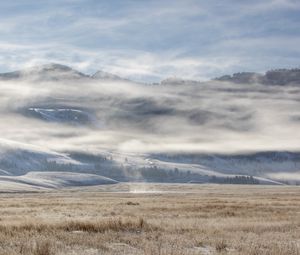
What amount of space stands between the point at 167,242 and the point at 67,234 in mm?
4842

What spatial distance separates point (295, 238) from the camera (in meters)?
27.8

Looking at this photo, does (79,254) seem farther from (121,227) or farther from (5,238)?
(121,227)

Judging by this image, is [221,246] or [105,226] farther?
[105,226]

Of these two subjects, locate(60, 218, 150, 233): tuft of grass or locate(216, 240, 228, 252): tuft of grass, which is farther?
locate(60, 218, 150, 233): tuft of grass

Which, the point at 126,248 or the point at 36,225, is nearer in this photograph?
the point at 126,248

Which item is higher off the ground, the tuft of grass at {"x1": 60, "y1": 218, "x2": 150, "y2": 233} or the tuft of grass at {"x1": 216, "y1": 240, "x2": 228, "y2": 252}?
the tuft of grass at {"x1": 216, "y1": 240, "x2": 228, "y2": 252}

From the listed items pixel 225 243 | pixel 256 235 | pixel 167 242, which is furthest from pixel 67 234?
pixel 256 235

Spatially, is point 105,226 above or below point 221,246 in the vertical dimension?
below

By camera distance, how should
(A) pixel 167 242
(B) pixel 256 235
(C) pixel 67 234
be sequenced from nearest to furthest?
(A) pixel 167 242, (C) pixel 67 234, (B) pixel 256 235

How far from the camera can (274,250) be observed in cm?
2122

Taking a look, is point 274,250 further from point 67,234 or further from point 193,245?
point 67,234

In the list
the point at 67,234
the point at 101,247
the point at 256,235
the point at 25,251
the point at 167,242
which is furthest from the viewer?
the point at 256,235

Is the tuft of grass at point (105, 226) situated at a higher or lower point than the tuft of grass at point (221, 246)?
lower

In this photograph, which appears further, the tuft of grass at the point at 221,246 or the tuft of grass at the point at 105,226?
the tuft of grass at the point at 105,226
